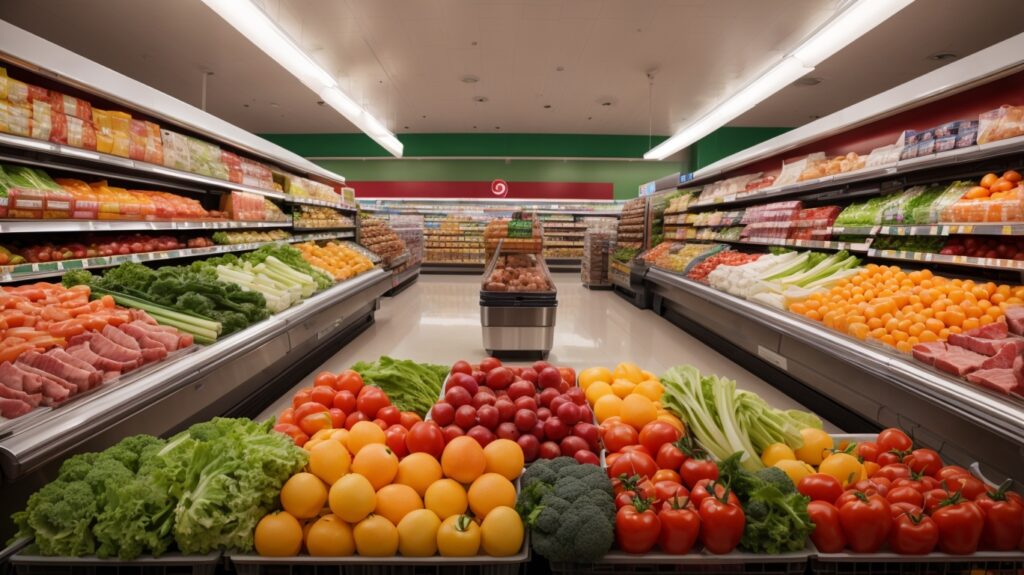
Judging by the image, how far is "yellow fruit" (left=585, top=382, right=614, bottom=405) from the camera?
6.98 ft

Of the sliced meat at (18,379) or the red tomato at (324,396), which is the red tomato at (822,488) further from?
the sliced meat at (18,379)

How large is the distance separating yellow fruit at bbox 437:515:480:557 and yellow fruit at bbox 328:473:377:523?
192 millimetres

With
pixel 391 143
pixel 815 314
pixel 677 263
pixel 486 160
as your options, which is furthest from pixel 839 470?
pixel 486 160

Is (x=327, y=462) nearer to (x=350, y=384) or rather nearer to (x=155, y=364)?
(x=350, y=384)

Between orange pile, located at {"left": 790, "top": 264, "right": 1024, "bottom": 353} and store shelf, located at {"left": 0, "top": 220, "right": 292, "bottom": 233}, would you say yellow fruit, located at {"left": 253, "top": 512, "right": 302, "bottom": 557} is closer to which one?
store shelf, located at {"left": 0, "top": 220, "right": 292, "bottom": 233}

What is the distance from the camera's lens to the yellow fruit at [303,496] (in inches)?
50.0

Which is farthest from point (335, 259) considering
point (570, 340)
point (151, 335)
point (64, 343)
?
point (64, 343)

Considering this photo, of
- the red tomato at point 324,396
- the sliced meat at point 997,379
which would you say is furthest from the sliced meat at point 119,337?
the sliced meat at point 997,379

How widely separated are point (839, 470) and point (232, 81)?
11044mm

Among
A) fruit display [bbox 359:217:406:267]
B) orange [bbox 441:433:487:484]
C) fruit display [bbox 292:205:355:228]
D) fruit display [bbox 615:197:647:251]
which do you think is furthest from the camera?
fruit display [bbox 615:197:647:251]

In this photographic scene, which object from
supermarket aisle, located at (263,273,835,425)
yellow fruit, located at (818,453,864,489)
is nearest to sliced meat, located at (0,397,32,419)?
supermarket aisle, located at (263,273,835,425)

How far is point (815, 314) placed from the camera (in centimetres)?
379

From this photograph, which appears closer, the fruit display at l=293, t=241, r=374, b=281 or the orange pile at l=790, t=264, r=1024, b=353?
the orange pile at l=790, t=264, r=1024, b=353

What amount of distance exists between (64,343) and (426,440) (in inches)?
77.4
